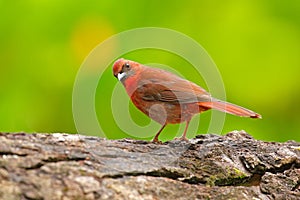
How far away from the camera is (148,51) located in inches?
115

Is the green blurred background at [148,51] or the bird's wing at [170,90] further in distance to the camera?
the green blurred background at [148,51]

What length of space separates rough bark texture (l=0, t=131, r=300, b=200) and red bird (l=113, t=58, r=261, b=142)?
122 mm

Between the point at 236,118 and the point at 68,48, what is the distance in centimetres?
75

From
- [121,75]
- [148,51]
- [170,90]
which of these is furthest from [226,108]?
[148,51]

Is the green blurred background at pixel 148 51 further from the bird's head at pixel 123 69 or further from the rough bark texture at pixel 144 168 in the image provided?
the rough bark texture at pixel 144 168

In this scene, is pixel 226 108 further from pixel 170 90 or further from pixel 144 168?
pixel 144 168

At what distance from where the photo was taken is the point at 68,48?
2875mm

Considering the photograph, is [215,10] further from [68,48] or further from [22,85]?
[22,85]

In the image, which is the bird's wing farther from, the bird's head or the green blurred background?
the green blurred background

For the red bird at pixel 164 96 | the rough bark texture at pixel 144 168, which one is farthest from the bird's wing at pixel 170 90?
the rough bark texture at pixel 144 168

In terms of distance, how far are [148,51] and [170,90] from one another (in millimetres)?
422

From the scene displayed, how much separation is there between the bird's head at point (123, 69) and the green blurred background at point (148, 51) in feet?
0.43

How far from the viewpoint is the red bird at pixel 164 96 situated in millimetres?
2453

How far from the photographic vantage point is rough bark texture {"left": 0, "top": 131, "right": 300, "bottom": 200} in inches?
66.7
